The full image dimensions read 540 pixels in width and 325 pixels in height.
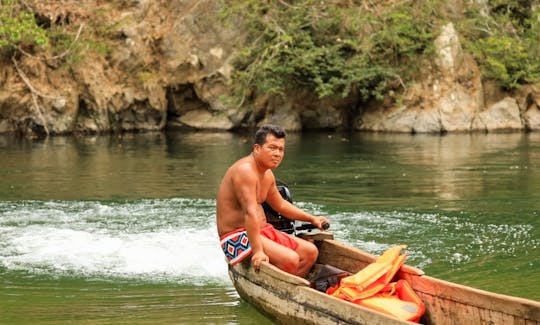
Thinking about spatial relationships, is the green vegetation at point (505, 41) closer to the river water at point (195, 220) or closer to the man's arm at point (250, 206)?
the river water at point (195, 220)

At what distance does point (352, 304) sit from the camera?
570 cm

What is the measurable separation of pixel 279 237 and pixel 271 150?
883mm

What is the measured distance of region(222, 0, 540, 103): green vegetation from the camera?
28141 millimetres

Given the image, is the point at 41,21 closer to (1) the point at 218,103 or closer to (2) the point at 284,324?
(1) the point at 218,103

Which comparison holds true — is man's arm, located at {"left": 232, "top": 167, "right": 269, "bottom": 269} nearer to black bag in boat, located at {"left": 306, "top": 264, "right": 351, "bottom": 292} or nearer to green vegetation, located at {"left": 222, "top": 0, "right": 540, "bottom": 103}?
black bag in boat, located at {"left": 306, "top": 264, "right": 351, "bottom": 292}

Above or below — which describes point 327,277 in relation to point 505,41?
below

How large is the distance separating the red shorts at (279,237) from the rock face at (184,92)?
842 inches

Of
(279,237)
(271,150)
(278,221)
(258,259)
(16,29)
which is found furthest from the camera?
(16,29)

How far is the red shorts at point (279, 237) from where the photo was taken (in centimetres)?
722

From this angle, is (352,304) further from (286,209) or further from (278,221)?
(278,221)

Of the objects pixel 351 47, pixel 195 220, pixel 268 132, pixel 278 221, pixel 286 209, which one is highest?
pixel 351 47

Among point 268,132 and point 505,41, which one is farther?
point 505,41

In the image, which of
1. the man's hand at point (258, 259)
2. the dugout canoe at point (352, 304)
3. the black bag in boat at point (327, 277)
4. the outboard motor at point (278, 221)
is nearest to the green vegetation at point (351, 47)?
the outboard motor at point (278, 221)

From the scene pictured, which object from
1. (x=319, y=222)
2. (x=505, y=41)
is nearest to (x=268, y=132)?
(x=319, y=222)
